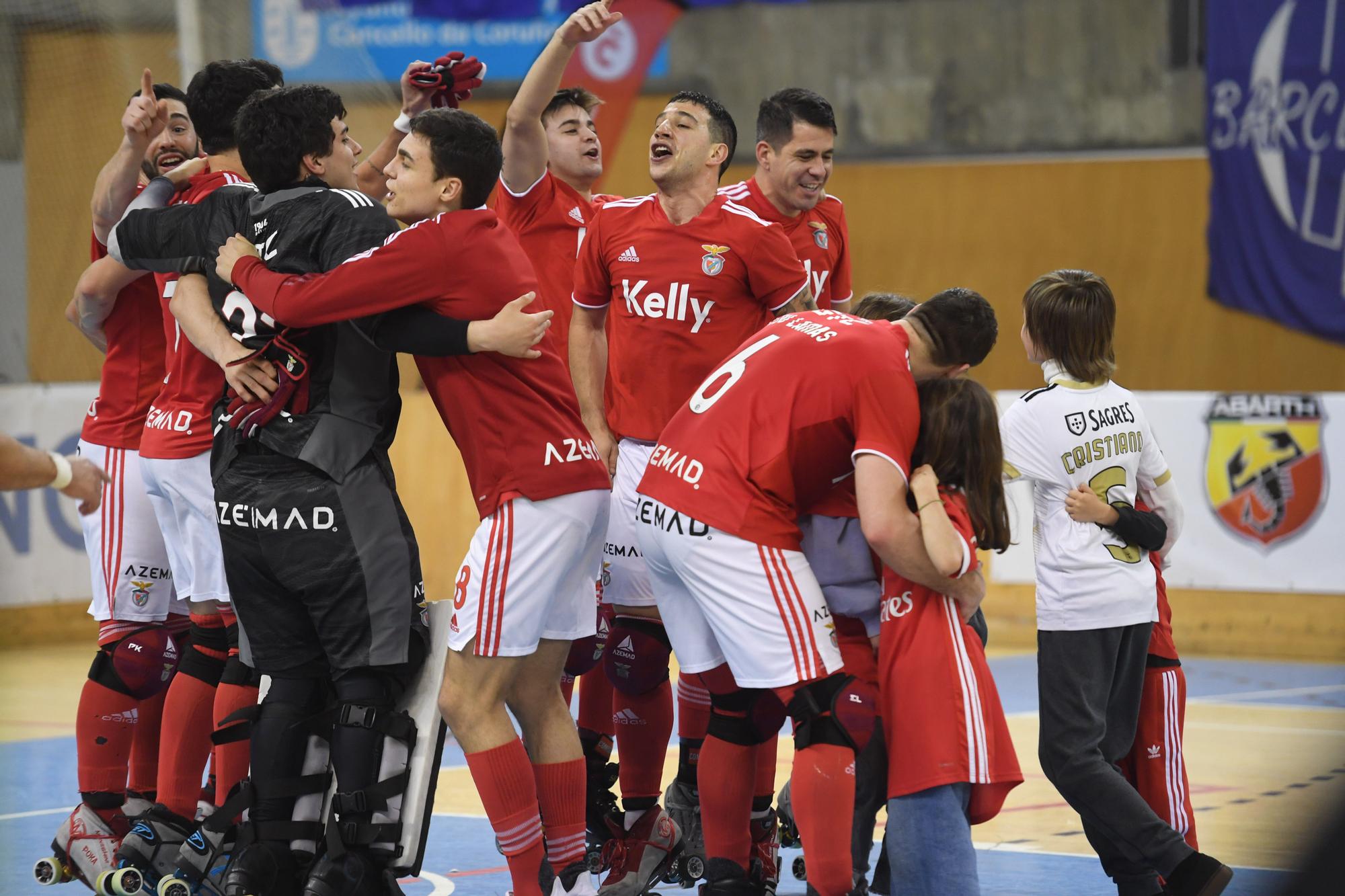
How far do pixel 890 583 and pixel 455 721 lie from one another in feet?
4.02

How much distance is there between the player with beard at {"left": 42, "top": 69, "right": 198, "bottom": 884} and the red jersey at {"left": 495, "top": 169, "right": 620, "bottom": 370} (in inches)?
48.1

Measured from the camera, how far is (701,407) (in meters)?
4.24

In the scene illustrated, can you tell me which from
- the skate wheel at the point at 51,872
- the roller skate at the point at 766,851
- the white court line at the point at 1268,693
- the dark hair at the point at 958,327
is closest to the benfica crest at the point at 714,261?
the dark hair at the point at 958,327

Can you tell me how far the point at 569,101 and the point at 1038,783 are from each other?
3.52 metres

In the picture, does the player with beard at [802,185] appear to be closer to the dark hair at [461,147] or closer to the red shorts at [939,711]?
the dark hair at [461,147]

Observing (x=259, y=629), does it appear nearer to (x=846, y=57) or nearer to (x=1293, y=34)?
(x=1293, y=34)

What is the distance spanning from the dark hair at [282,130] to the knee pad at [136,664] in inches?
68.8

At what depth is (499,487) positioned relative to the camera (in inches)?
168

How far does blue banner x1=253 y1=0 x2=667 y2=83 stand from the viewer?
15.5 m

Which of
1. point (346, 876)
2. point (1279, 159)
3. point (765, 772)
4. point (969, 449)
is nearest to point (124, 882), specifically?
point (346, 876)

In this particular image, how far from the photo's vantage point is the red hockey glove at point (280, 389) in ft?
13.8

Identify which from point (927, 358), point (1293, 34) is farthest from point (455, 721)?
point (1293, 34)

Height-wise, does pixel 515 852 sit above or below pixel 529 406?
below

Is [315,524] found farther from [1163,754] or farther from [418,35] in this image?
[418,35]
